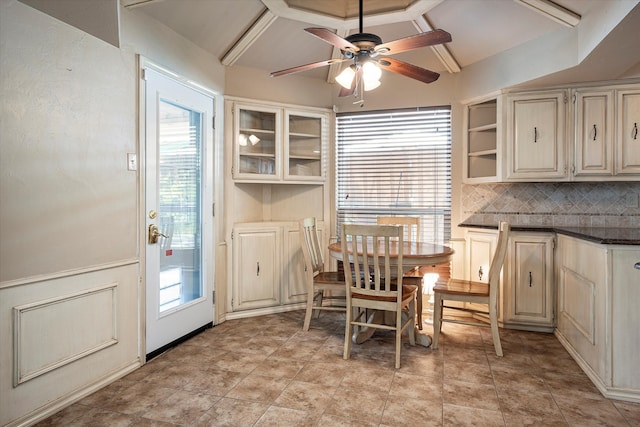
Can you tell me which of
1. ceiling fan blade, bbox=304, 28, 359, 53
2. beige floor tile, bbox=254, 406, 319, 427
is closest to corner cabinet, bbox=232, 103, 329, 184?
ceiling fan blade, bbox=304, 28, 359, 53

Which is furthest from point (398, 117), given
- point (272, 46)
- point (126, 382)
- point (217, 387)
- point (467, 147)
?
point (126, 382)

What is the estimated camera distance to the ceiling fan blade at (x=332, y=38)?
2238 mm

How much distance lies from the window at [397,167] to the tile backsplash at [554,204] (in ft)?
1.02

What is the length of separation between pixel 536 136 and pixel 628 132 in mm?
705

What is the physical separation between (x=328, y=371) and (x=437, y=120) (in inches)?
112

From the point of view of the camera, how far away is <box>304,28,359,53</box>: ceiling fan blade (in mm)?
2238

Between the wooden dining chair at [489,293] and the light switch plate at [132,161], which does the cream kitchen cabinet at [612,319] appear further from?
the light switch plate at [132,161]

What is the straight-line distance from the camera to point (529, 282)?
3.54 metres

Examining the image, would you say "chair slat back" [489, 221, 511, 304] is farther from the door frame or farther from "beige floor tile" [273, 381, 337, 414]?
the door frame

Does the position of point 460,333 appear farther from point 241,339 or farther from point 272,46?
point 272,46

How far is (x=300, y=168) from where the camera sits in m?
4.31

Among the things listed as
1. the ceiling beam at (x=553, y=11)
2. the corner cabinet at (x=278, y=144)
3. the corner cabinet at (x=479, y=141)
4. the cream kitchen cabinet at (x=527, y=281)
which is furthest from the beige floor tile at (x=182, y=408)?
the ceiling beam at (x=553, y=11)

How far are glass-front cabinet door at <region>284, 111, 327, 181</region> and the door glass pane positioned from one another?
1051 millimetres

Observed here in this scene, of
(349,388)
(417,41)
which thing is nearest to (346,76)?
(417,41)
